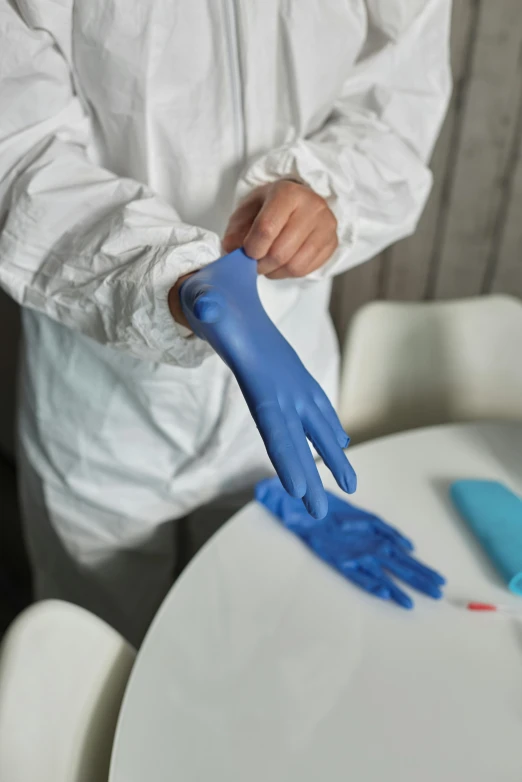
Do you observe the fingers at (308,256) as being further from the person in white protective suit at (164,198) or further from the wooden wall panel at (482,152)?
the wooden wall panel at (482,152)

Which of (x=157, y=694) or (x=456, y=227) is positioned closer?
(x=157, y=694)

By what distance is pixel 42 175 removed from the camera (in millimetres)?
626

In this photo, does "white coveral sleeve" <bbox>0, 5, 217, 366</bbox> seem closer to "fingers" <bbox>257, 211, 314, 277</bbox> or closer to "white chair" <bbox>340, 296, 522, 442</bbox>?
"fingers" <bbox>257, 211, 314, 277</bbox>

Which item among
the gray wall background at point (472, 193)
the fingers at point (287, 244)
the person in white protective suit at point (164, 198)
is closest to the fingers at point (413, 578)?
the person in white protective suit at point (164, 198)

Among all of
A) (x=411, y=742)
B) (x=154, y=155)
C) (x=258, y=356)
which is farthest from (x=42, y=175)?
(x=411, y=742)

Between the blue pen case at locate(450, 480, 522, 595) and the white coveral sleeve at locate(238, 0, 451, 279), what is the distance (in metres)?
0.27

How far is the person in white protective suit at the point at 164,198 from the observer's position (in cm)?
61

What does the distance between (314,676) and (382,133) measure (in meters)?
0.53

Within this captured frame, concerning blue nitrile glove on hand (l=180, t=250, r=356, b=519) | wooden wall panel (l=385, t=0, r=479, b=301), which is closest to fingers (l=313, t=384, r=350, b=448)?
blue nitrile glove on hand (l=180, t=250, r=356, b=519)

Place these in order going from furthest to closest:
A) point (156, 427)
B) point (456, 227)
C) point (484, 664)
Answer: point (456, 227), point (156, 427), point (484, 664)

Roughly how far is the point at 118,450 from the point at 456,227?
0.72 meters

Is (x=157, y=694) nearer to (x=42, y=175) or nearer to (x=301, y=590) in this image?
(x=301, y=590)

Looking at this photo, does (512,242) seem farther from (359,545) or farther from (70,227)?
(70,227)

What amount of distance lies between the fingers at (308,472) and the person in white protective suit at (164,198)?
0.13 metres
